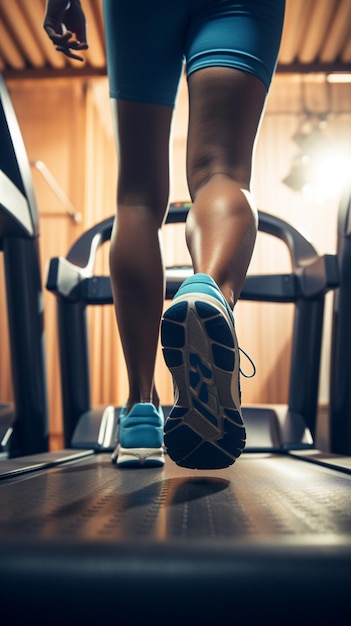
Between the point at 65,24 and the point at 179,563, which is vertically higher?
the point at 65,24

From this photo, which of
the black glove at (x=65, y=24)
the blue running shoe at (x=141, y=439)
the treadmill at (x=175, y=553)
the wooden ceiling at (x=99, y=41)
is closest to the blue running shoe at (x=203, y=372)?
the treadmill at (x=175, y=553)

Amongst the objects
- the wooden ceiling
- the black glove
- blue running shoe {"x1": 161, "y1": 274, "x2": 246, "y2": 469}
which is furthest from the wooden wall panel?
blue running shoe {"x1": 161, "y1": 274, "x2": 246, "y2": 469}

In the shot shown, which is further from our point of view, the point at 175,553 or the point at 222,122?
the point at 222,122

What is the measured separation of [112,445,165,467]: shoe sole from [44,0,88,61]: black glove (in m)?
0.83

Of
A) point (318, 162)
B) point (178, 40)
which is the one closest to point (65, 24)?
point (178, 40)

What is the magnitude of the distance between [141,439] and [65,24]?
2.84ft

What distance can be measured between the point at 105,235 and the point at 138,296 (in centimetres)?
117

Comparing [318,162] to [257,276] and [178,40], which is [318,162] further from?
[178,40]

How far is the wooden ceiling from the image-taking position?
381 cm

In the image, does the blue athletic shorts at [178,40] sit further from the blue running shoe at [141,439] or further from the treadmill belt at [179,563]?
the treadmill belt at [179,563]

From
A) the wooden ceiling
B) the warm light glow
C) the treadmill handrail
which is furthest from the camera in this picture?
the warm light glow

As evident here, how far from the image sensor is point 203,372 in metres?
0.65

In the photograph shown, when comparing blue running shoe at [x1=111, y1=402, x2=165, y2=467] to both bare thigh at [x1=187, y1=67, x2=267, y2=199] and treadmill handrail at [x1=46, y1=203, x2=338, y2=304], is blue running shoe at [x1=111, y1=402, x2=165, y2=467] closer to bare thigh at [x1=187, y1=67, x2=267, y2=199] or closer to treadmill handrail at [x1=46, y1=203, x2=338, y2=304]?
bare thigh at [x1=187, y1=67, x2=267, y2=199]

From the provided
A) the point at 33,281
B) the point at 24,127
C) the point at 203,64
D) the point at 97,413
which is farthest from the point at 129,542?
the point at 24,127
